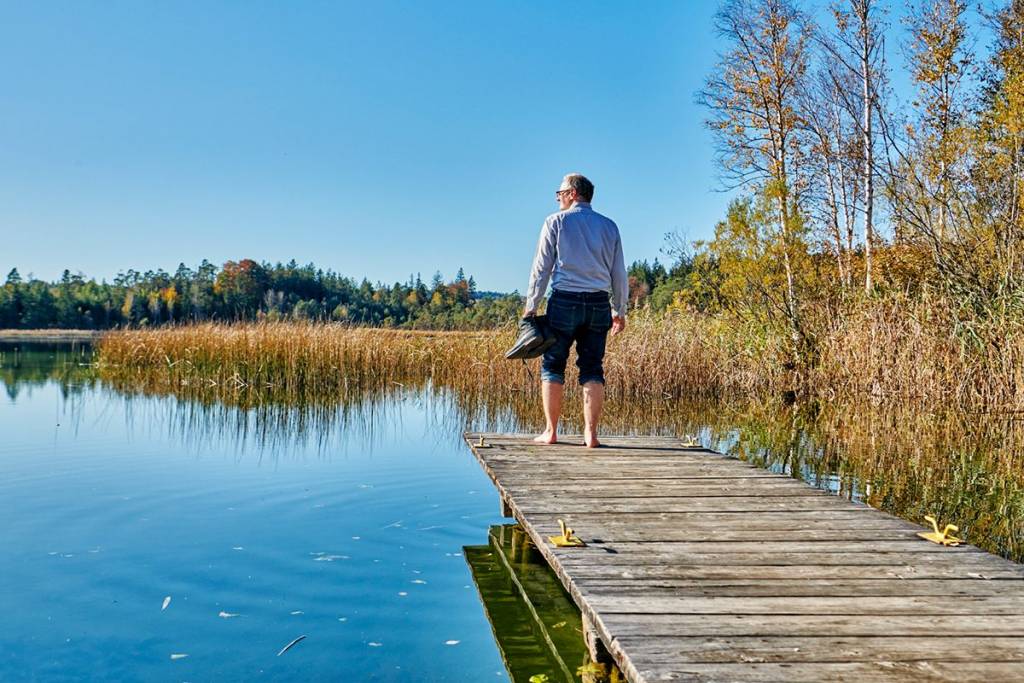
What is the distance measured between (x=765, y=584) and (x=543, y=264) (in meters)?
2.80

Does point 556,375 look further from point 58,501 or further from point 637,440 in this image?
point 58,501

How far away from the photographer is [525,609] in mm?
4234

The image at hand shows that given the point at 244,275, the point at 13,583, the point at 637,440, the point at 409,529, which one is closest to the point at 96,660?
the point at 13,583


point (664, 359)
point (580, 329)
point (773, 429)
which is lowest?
point (773, 429)

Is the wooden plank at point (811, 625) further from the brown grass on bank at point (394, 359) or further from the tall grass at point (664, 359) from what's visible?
the brown grass on bank at point (394, 359)

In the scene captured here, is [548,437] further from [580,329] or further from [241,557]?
[241,557]

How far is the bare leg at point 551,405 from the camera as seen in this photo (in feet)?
19.0

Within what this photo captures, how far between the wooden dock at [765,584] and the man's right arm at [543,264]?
1.10 m

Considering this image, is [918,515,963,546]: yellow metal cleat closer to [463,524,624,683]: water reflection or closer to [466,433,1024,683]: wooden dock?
[466,433,1024,683]: wooden dock

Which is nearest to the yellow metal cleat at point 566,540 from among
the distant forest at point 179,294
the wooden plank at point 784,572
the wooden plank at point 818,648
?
the wooden plank at point 784,572

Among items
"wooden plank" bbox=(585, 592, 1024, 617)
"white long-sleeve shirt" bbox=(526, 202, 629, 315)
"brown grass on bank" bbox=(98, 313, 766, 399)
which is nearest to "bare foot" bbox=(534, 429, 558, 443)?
"white long-sleeve shirt" bbox=(526, 202, 629, 315)

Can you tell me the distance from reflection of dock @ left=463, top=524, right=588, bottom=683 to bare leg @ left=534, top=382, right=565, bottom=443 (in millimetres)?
816

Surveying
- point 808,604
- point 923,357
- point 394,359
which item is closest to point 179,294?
point 394,359

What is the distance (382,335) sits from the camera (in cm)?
1653
